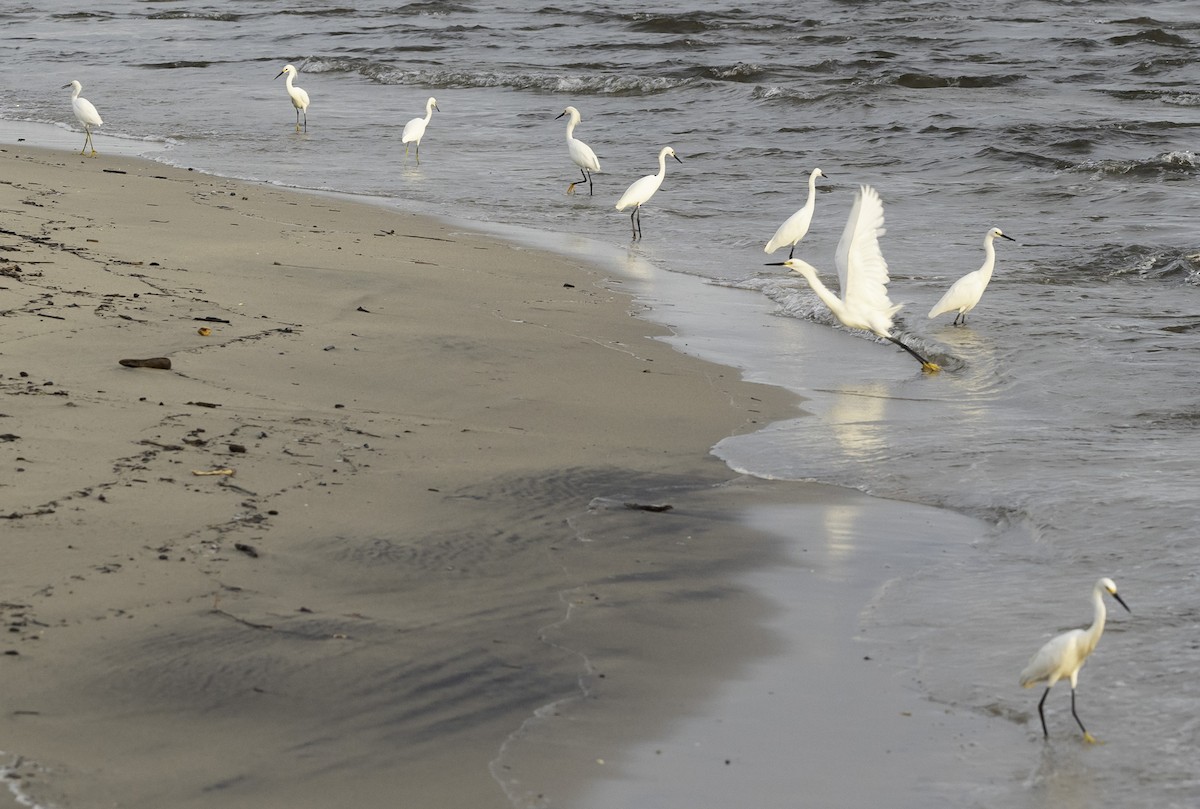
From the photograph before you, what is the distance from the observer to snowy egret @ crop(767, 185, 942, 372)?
297 inches

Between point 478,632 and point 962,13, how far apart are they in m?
28.7

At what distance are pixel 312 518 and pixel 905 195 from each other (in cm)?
967

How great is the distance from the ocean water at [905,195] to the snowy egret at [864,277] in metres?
0.20

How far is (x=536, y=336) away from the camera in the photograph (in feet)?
22.6

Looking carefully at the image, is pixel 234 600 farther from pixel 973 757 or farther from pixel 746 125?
pixel 746 125

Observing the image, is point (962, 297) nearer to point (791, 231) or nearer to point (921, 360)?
point (921, 360)

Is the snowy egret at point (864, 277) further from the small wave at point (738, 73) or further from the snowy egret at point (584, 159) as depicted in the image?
the small wave at point (738, 73)

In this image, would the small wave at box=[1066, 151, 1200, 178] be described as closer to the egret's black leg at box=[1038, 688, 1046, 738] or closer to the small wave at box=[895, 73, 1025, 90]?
the small wave at box=[895, 73, 1025, 90]

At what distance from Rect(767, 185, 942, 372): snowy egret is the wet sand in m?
1.25

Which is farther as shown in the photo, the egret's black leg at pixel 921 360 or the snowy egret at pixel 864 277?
the snowy egret at pixel 864 277

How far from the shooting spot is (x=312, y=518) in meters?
4.09

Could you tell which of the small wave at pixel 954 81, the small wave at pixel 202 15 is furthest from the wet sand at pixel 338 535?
the small wave at pixel 202 15

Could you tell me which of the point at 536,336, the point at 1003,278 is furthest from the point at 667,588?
the point at 1003,278

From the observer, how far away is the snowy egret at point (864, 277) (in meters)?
7.55
